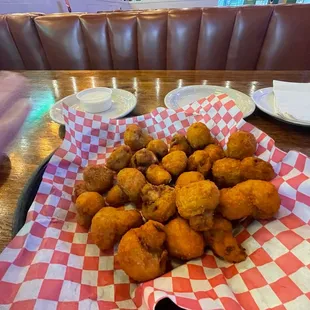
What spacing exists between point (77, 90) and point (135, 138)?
27.1 inches

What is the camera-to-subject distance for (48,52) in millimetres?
2326

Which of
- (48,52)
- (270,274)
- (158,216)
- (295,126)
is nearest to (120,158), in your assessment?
(158,216)

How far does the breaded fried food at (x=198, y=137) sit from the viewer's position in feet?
2.60

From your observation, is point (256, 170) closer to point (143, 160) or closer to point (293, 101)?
point (143, 160)

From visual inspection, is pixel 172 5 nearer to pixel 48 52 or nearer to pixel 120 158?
pixel 48 52

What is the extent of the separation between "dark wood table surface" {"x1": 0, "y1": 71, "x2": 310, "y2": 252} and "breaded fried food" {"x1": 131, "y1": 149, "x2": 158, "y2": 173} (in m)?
0.34

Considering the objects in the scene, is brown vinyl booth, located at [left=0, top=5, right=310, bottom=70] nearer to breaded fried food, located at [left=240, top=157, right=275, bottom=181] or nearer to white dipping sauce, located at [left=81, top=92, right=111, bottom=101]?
white dipping sauce, located at [left=81, top=92, right=111, bottom=101]

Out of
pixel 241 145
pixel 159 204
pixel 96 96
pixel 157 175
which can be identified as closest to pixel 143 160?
pixel 157 175

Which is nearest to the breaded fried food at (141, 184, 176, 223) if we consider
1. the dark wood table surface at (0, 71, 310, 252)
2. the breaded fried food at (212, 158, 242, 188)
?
the breaded fried food at (212, 158, 242, 188)

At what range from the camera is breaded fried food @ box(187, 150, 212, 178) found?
71 centimetres

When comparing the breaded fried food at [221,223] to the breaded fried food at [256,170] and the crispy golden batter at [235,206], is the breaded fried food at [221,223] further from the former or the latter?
the breaded fried food at [256,170]

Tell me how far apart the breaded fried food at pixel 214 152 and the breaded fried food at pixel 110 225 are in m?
0.28

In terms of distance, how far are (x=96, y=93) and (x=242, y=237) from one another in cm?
88

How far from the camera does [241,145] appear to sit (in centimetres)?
71
